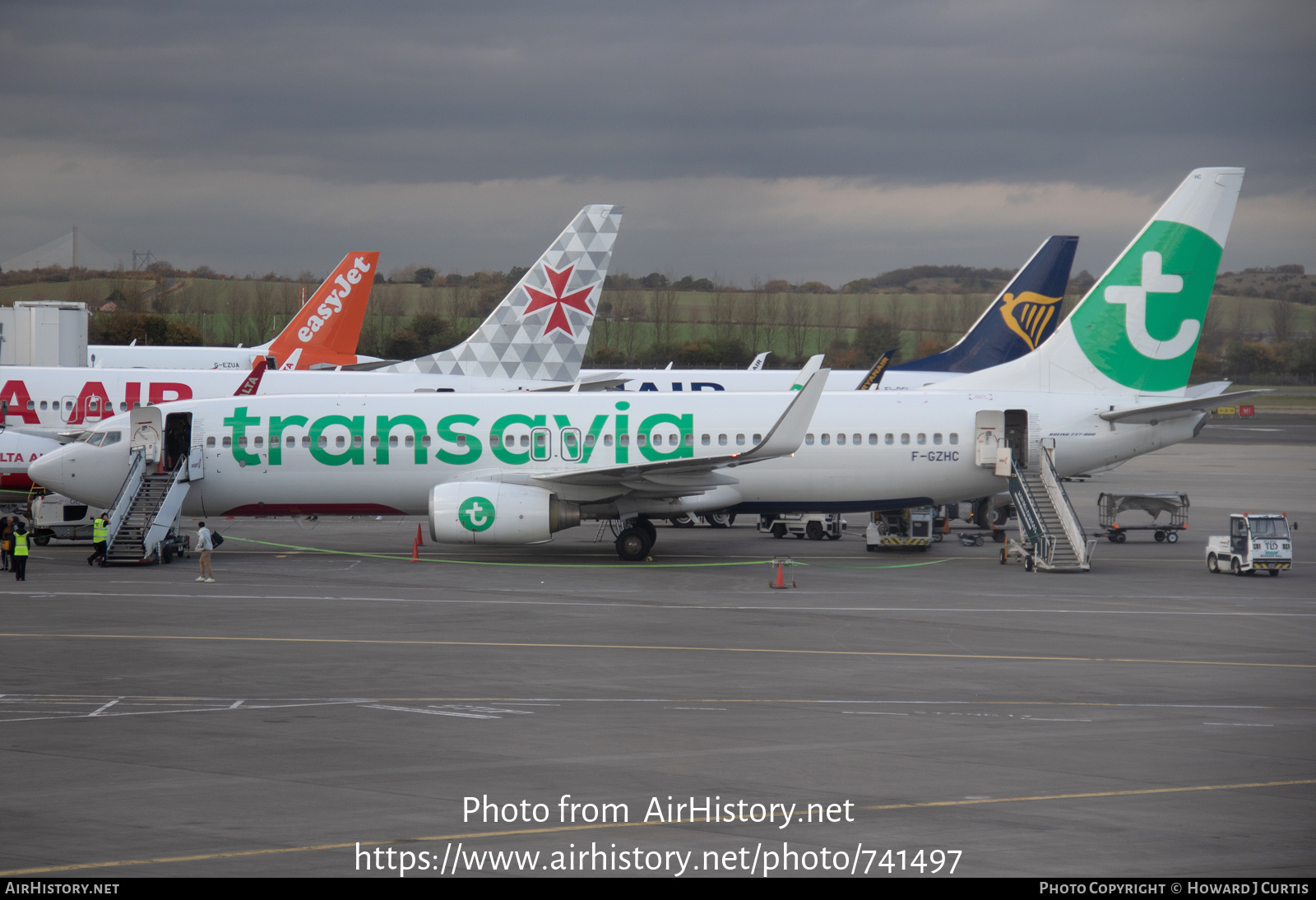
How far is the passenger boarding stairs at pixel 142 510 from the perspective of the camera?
111ft

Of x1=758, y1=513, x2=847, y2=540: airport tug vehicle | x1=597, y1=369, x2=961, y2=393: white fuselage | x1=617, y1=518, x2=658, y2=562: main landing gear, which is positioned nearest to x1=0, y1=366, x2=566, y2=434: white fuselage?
x1=597, y1=369, x2=961, y2=393: white fuselage

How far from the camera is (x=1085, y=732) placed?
53.2 ft

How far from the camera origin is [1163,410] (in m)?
35.6

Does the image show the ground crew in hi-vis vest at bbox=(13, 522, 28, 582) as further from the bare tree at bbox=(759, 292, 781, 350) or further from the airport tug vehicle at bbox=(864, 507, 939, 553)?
the bare tree at bbox=(759, 292, 781, 350)

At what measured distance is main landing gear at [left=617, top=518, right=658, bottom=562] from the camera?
116 feet

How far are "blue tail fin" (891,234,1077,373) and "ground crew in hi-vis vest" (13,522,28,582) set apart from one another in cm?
3310

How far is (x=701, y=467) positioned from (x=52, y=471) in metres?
18.4

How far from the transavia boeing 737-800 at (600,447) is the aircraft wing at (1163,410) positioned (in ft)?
0.17

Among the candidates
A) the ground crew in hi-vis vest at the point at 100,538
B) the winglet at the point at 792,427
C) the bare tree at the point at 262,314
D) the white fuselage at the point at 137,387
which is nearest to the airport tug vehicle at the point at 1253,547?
the winglet at the point at 792,427

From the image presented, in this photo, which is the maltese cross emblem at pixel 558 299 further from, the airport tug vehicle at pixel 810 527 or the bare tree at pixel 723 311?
the bare tree at pixel 723 311

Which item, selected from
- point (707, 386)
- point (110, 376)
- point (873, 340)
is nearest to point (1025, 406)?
point (707, 386)

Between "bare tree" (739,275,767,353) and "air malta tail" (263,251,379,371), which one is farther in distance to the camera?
"bare tree" (739,275,767,353)

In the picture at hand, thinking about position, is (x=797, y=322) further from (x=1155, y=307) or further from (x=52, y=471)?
(x=52, y=471)

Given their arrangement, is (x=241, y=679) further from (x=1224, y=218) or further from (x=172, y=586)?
(x=1224, y=218)
